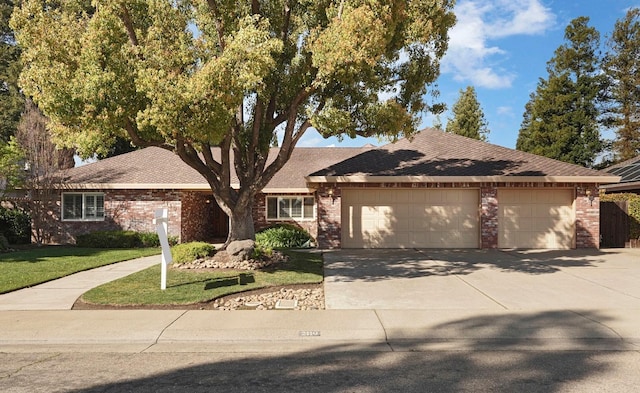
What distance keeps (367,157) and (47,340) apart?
14.7m

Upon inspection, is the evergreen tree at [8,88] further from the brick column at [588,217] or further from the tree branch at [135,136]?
the brick column at [588,217]

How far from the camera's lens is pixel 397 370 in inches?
201

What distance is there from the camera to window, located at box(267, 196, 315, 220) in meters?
19.7

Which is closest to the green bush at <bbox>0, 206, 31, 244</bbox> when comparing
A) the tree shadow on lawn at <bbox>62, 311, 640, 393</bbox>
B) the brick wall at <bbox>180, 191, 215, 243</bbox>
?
the brick wall at <bbox>180, 191, 215, 243</bbox>

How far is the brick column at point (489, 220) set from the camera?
17.0 metres

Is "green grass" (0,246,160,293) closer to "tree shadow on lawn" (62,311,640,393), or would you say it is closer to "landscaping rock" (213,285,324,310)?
"landscaping rock" (213,285,324,310)

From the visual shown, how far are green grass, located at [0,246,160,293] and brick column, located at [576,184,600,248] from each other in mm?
15907

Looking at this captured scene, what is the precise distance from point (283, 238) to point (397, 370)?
13037 millimetres

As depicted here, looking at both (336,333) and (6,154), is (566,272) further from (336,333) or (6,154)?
(6,154)

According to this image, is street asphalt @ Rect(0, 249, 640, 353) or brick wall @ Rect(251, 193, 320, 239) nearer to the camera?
street asphalt @ Rect(0, 249, 640, 353)

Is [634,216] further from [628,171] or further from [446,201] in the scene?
[446,201]

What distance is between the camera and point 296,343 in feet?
20.3

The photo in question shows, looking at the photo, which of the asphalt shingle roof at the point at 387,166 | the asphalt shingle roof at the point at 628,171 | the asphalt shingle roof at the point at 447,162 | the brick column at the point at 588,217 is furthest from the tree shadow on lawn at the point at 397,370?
the asphalt shingle roof at the point at 628,171

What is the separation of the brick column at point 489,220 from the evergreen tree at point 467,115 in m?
22.4
